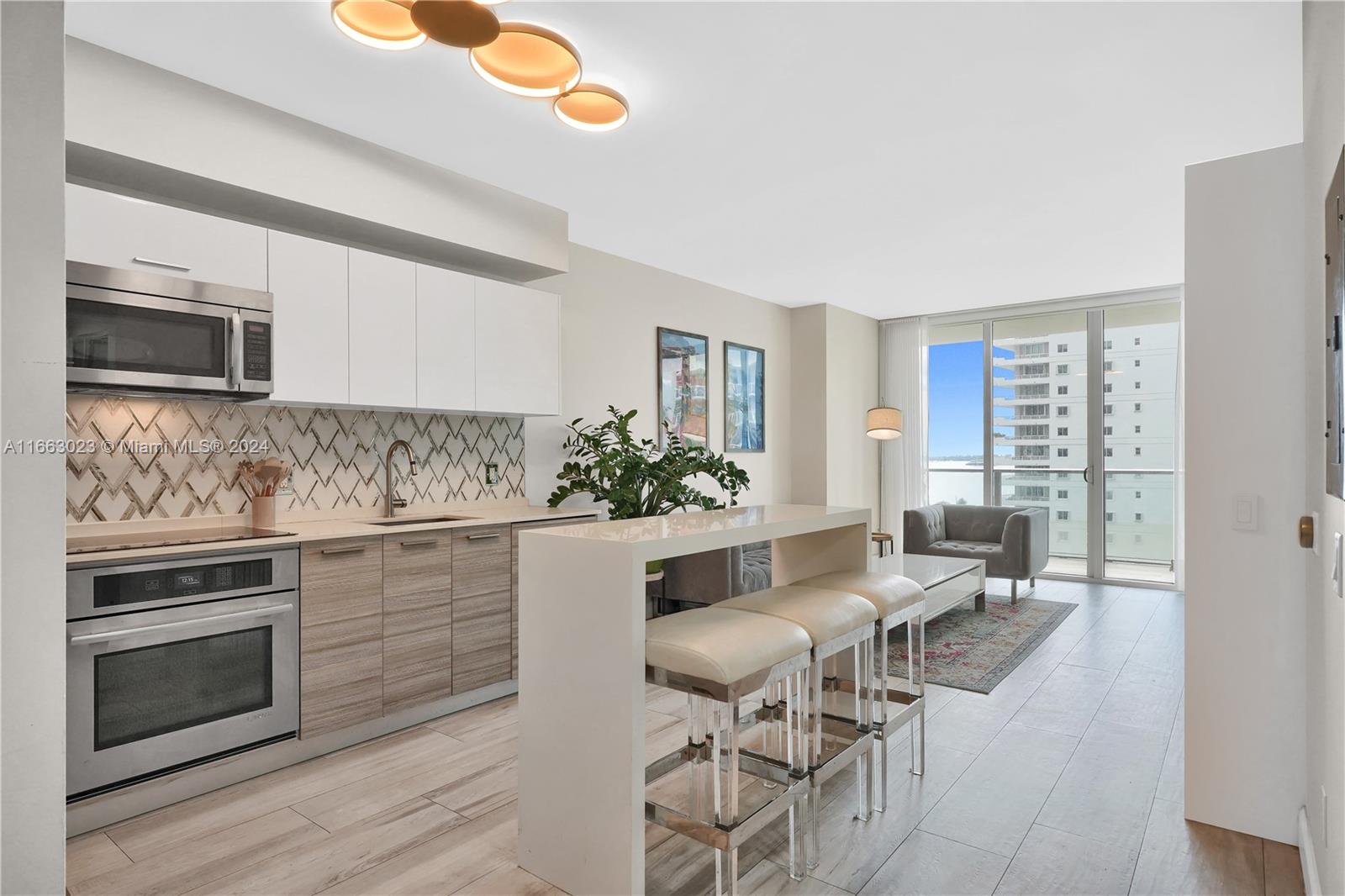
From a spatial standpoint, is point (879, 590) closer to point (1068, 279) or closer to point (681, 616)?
point (681, 616)

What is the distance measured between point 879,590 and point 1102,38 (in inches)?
A: 83.6

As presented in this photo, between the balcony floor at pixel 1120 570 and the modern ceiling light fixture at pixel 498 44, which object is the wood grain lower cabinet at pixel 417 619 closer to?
the modern ceiling light fixture at pixel 498 44

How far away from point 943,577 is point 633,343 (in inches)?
108

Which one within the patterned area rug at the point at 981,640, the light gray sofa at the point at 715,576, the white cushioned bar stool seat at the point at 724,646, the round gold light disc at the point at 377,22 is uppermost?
the round gold light disc at the point at 377,22

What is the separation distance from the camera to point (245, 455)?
126 inches

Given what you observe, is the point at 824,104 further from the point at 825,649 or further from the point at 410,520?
the point at 410,520

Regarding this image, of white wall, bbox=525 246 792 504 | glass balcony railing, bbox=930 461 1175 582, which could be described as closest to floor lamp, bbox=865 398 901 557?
white wall, bbox=525 246 792 504

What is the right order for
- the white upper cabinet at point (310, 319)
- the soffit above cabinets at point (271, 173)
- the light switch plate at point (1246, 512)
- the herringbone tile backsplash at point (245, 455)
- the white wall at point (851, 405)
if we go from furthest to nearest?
1. the white wall at point (851, 405)
2. the white upper cabinet at point (310, 319)
3. the herringbone tile backsplash at point (245, 455)
4. the soffit above cabinets at point (271, 173)
5. the light switch plate at point (1246, 512)

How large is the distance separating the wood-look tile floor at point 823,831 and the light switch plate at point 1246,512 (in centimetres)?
99

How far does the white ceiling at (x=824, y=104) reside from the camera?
2.40 meters

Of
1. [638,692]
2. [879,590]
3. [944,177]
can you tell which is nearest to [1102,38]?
[944,177]

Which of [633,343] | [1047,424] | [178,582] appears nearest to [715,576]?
[633,343]

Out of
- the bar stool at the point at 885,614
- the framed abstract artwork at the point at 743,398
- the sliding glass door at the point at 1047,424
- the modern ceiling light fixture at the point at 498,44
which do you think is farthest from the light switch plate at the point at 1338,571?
the sliding glass door at the point at 1047,424

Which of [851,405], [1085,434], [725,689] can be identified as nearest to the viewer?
[725,689]
